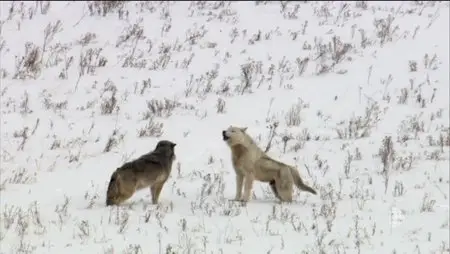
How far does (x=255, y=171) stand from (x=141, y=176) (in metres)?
1.37

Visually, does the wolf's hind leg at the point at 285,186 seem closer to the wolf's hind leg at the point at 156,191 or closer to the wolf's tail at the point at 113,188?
the wolf's hind leg at the point at 156,191

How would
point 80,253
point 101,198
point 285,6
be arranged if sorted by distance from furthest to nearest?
point 285,6, point 101,198, point 80,253

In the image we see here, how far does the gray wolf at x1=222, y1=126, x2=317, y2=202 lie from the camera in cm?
845

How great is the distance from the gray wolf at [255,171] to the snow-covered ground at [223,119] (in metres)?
0.20

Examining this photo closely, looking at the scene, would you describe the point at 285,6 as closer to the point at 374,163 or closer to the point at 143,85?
the point at 143,85

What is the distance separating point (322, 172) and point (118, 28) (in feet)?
22.3

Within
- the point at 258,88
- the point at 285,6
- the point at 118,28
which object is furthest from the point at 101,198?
the point at 285,6

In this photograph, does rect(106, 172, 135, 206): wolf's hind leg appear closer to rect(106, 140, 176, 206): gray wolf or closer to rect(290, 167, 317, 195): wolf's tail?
rect(106, 140, 176, 206): gray wolf

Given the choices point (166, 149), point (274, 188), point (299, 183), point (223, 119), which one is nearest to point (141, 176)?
point (166, 149)

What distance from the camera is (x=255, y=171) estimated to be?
8.55m

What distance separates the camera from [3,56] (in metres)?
12.9

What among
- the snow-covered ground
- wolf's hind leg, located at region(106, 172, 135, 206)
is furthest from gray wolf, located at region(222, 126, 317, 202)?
wolf's hind leg, located at region(106, 172, 135, 206)

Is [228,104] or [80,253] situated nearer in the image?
[80,253]

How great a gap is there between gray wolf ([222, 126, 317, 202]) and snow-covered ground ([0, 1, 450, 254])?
20 centimetres
